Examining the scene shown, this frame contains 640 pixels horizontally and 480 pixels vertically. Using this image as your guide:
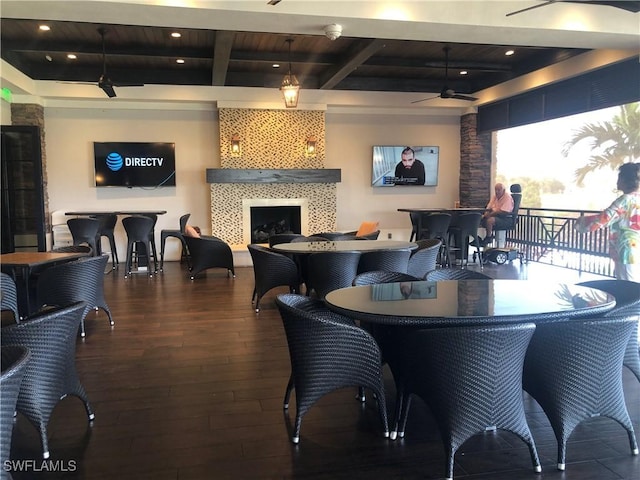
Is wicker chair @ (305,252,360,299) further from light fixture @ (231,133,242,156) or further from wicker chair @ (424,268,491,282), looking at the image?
light fixture @ (231,133,242,156)

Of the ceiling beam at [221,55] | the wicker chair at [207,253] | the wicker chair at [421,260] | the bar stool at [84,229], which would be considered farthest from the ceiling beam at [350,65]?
the bar stool at [84,229]

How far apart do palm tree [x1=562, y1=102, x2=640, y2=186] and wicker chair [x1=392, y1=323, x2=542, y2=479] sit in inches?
481

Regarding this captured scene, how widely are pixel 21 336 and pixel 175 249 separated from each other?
7510 millimetres

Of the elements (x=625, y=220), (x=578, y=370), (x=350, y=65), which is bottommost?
(x=578, y=370)

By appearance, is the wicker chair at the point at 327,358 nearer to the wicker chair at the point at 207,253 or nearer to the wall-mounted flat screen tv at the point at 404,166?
the wicker chair at the point at 207,253

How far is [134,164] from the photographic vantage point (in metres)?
9.45

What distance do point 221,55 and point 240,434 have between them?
232 inches

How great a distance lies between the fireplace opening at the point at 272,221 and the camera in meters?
10.0

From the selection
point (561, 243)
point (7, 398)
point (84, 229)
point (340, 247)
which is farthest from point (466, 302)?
point (561, 243)

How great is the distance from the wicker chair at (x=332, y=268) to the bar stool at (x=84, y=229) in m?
4.23

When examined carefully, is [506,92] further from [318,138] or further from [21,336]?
[21,336]

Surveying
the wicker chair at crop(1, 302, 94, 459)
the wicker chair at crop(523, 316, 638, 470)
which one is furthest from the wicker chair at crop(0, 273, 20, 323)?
the wicker chair at crop(523, 316, 638, 470)

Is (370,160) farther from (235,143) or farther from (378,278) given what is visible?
(378,278)

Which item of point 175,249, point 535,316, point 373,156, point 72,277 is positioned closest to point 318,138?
point 373,156
